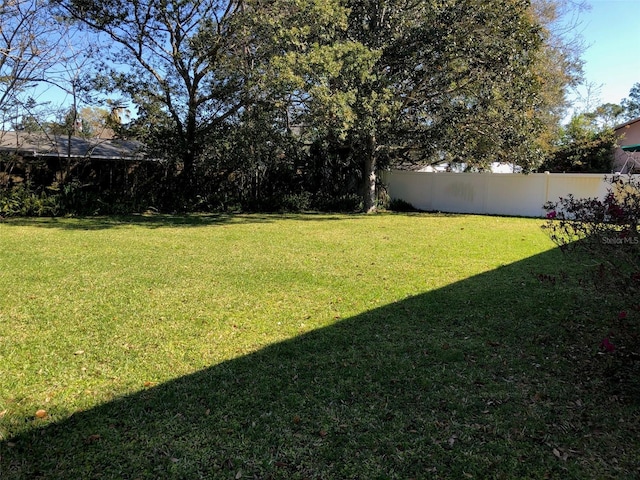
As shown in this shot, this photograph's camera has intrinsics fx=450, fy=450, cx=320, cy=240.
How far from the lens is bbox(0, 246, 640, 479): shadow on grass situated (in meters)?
2.44

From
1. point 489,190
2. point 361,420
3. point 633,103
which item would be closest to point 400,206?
point 489,190

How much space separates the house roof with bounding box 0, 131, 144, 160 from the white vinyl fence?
10.7 metres

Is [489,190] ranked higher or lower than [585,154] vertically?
lower

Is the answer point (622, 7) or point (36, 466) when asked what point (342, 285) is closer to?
point (36, 466)

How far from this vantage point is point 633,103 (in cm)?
5703

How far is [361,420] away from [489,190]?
15485 millimetres

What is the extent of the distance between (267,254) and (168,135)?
31.1 feet

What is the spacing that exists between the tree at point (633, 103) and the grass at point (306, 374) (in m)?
62.2

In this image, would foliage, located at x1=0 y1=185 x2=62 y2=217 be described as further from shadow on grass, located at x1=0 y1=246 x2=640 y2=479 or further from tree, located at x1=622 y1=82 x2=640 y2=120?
tree, located at x1=622 y1=82 x2=640 y2=120

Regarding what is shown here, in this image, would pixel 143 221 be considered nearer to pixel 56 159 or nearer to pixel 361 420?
pixel 56 159

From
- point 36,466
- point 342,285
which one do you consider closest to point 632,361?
point 342,285

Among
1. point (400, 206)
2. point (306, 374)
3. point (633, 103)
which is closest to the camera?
point (306, 374)

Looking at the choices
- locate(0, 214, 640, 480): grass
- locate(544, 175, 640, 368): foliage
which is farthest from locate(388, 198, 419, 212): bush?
locate(544, 175, 640, 368): foliage

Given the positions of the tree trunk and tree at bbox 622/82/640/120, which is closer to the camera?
the tree trunk
